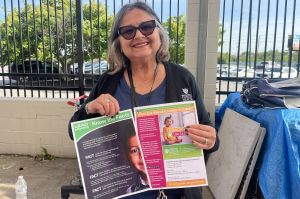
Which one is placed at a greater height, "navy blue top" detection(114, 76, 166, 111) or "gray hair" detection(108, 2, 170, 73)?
"gray hair" detection(108, 2, 170, 73)

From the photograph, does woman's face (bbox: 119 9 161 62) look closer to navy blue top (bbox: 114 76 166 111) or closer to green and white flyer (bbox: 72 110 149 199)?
navy blue top (bbox: 114 76 166 111)

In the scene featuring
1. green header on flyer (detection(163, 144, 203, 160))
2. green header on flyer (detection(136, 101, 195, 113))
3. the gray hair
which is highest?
the gray hair

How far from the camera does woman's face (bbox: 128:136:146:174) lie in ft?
4.33

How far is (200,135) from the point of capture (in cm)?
128

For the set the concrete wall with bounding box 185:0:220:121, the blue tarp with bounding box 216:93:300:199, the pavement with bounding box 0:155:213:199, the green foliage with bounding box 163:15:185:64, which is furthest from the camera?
the green foliage with bounding box 163:15:185:64

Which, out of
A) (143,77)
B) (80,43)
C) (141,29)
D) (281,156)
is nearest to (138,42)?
(141,29)

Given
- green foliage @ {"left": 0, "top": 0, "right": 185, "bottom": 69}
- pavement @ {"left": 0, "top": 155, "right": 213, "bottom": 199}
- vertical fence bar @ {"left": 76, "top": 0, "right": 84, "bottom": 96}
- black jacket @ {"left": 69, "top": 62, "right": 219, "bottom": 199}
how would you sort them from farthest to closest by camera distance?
green foliage @ {"left": 0, "top": 0, "right": 185, "bottom": 69} < vertical fence bar @ {"left": 76, "top": 0, "right": 84, "bottom": 96} < pavement @ {"left": 0, "top": 155, "right": 213, "bottom": 199} < black jacket @ {"left": 69, "top": 62, "right": 219, "bottom": 199}

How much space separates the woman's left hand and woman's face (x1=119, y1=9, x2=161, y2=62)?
0.41 m

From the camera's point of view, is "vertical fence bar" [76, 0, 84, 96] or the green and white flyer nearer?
the green and white flyer

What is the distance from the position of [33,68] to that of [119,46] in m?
3.69

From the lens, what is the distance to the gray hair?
1.48 m

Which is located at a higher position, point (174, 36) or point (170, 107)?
point (174, 36)

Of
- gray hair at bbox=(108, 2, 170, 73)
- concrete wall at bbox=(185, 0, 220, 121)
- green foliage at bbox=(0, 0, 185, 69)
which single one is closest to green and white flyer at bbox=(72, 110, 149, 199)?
gray hair at bbox=(108, 2, 170, 73)

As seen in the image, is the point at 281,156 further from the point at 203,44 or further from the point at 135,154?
the point at 203,44
